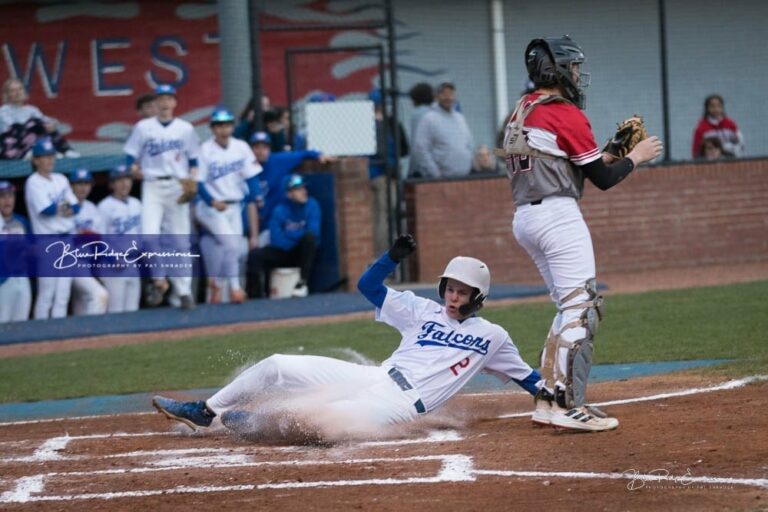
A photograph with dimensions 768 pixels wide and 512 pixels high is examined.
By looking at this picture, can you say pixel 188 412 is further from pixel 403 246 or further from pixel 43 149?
pixel 43 149

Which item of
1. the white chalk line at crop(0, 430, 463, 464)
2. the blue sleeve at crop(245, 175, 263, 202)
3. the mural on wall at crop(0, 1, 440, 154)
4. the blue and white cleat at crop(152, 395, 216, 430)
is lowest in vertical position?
the white chalk line at crop(0, 430, 463, 464)

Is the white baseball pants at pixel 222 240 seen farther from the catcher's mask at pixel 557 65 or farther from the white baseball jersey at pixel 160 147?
the catcher's mask at pixel 557 65

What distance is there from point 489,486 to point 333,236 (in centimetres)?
928

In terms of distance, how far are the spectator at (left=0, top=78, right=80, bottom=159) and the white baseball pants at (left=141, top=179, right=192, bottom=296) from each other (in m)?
1.36

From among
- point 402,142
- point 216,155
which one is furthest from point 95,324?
point 402,142

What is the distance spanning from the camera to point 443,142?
50.3 feet

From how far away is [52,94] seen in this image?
18141 millimetres

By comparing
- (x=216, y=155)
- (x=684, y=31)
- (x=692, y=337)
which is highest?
(x=684, y=31)

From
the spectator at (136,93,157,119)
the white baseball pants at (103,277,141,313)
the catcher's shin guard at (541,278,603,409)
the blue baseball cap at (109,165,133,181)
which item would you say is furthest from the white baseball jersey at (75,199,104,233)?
the catcher's shin guard at (541,278,603,409)

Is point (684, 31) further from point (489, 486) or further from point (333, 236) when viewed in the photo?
point (489, 486)

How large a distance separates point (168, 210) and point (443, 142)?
12.3 ft

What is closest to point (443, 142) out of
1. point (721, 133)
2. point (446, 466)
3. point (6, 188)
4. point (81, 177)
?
point (721, 133)

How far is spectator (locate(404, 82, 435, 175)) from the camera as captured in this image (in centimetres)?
1527

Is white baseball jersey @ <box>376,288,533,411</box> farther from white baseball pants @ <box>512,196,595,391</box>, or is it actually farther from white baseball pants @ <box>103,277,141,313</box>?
white baseball pants @ <box>103,277,141,313</box>
